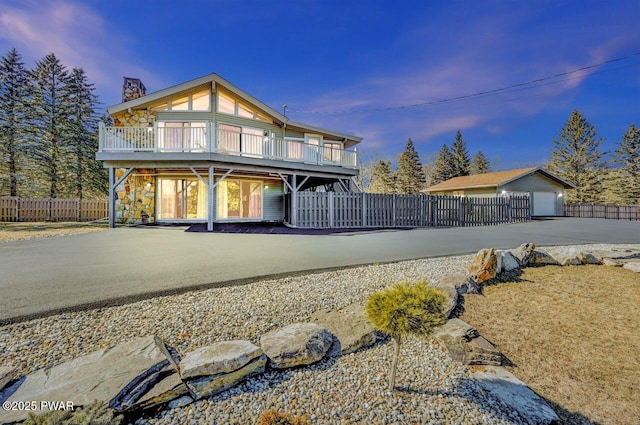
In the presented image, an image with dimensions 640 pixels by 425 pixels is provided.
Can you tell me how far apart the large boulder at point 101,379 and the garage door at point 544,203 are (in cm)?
2832

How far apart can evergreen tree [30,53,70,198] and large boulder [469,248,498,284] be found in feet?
91.1

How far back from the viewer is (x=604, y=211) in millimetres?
23672

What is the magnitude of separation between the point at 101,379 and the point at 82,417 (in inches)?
14.5

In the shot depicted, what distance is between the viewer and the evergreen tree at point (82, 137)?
70.8ft

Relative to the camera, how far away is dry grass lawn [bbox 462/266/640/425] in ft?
7.72

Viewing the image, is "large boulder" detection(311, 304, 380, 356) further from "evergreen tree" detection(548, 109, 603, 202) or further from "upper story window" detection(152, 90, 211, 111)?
"evergreen tree" detection(548, 109, 603, 202)

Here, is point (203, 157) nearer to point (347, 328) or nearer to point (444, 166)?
point (347, 328)

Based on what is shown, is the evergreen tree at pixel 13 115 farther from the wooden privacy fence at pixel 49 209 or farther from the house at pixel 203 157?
the house at pixel 203 157

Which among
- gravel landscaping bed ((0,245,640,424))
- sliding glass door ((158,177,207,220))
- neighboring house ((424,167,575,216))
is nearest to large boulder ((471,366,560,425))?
gravel landscaping bed ((0,245,640,424))

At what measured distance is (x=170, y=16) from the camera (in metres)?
15.7

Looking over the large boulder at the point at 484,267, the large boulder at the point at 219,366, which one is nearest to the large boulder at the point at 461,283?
the large boulder at the point at 484,267

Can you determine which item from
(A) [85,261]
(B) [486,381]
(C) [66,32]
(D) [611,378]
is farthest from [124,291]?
(C) [66,32]

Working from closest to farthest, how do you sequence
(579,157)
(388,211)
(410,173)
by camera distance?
(388,211)
(579,157)
(410,173)

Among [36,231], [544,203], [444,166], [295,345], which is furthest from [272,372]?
[444,166]
